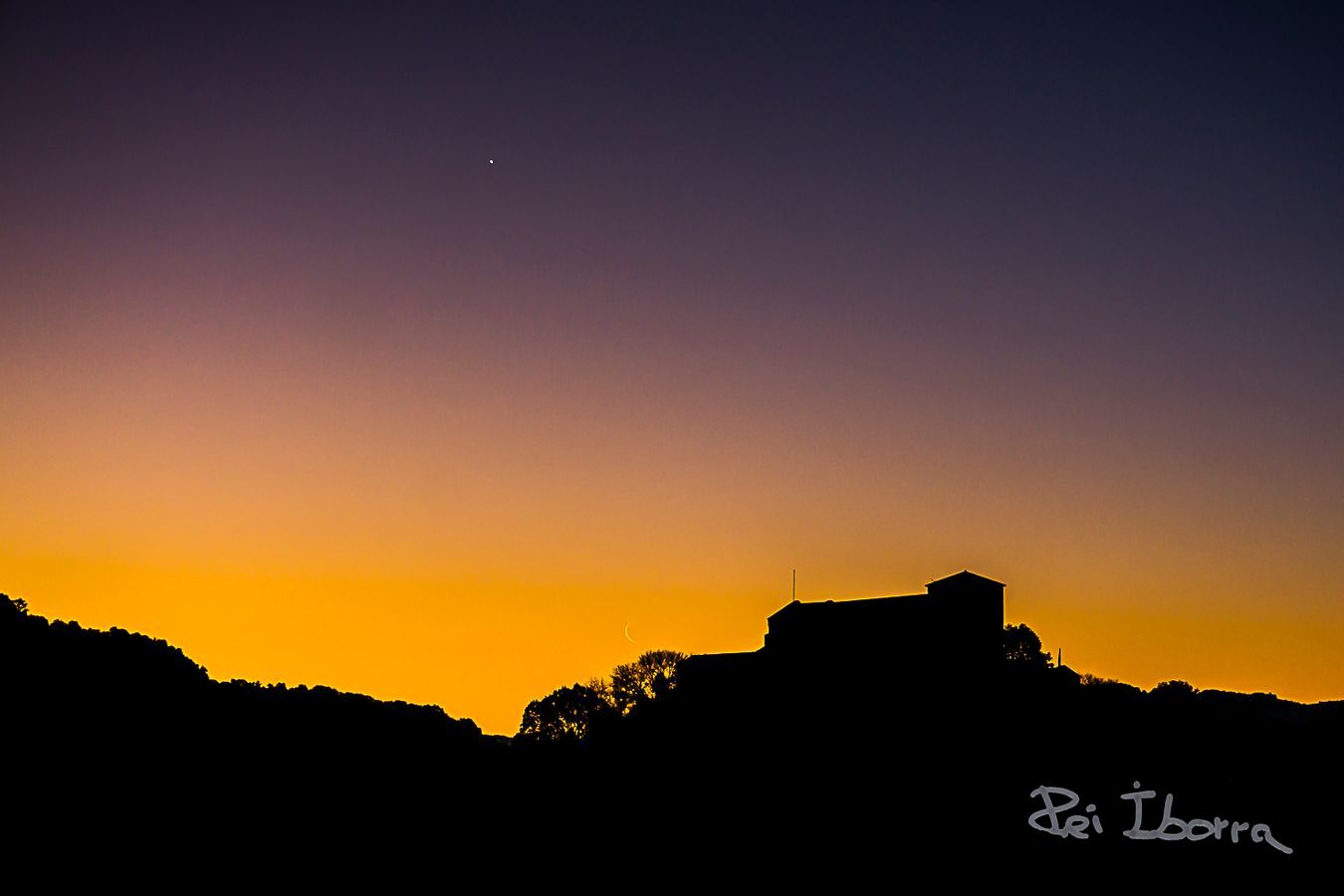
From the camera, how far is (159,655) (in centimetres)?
12281

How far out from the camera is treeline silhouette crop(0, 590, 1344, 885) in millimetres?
71438

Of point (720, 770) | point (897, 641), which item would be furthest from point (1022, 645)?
point (720, 770)

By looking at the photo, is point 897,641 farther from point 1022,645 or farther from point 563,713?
point 563,713

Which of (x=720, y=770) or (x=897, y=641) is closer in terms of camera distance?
(x=720, y=770)

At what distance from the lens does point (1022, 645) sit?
12412 centimetres

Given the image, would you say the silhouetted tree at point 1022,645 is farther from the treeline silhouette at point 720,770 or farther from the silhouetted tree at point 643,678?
the silhouetted tree at point 643,678

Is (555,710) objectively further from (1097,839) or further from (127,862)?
(1097,839)

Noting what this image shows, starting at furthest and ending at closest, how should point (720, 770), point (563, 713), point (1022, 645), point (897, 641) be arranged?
1. point (563, 713)
2. point (1022, 645)
3. point (897, 641)
4. point (720, 770)

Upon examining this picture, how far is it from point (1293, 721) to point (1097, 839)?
4047cm

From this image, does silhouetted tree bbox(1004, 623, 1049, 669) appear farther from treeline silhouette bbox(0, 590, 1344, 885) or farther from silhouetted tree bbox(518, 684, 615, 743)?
silhouetted tree bbox(518, 684, 615, 743)

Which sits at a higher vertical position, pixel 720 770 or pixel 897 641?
pixel 897 641

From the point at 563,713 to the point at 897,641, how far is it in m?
56.9

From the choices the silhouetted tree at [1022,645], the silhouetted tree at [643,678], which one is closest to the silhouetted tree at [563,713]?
the silhouetted tree at [643,678]

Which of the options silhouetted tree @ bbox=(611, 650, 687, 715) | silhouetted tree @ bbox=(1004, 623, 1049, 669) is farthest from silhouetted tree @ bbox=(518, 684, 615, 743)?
silhouetted tree @ bbox=(1004, 623, 1049, 669)
